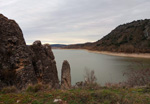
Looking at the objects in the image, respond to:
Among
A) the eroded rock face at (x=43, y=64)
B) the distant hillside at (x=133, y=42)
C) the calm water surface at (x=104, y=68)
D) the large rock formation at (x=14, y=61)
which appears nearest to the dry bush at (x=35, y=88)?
the large rock formation at (x=14, y=61)

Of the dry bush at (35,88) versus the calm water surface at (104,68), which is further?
the calm water surface at (104,68)

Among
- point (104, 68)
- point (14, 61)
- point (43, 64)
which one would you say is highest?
point (14, 61)

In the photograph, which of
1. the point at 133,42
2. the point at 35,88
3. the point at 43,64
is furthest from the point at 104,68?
the point at 133,42

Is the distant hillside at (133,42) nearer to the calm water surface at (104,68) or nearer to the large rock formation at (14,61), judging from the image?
the calm water surface at (104,68)

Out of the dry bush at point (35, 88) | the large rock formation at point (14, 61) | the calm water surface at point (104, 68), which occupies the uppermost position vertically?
the large rock formation at point (14, 61)

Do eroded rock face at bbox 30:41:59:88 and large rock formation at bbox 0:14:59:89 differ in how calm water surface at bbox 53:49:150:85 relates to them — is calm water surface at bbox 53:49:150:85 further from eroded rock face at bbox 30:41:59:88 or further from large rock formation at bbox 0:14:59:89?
large rock formation at bbox 0:14:59:89

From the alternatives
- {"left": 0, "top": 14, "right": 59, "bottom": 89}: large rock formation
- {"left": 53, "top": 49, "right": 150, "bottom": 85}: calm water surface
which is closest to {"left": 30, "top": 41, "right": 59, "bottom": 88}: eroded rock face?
{"left": 0, "top": 14, "right": 59, "bottom": 89}: large rock formation

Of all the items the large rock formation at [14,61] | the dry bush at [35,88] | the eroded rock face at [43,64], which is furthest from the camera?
the eroded rock face at [43,64]

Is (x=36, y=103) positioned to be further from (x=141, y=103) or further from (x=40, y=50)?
(x=40, y=50)

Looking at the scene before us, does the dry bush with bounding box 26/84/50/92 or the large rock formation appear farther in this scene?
the large rock formation

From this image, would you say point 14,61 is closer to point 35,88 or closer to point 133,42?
point 35,88

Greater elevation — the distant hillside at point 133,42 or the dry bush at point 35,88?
the distant hillside at point 133,42

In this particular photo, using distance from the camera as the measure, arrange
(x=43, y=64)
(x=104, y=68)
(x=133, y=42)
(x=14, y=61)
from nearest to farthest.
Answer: (x=14, y=61) → (x=43, y=64) → (x=104, y=68) → (x=133, y=42)

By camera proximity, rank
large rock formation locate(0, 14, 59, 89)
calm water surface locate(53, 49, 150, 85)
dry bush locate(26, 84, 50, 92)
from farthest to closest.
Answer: calm water surface locate(53, 49, 150, 85) → large rock formation locate(0, 14, 59, 89) → dry bush locate(26, 84, 50, 92)
